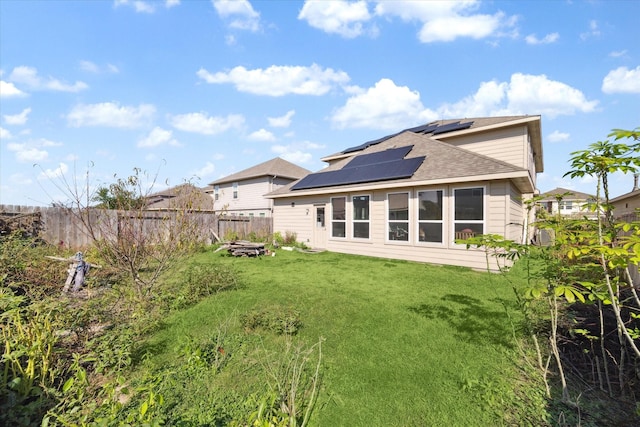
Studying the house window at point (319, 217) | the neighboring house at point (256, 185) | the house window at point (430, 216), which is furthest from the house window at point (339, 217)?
the neighboring house at point (256, 185)

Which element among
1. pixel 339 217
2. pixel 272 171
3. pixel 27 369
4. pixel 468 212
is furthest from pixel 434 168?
pixel 272 171

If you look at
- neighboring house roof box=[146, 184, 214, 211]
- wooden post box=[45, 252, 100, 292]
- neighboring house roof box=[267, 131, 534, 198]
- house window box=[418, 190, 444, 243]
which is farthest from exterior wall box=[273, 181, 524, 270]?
wooden post box=[45, 252, 100, 292]

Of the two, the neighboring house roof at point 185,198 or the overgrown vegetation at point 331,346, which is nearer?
the overgrown vegetation at point 331,346

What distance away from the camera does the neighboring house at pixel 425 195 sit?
871 centimetres

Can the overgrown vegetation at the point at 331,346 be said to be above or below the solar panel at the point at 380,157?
below

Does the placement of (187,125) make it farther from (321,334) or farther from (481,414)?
(481,414)

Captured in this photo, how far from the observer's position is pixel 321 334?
4.02 metres

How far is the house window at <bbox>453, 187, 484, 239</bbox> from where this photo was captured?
29.0ft

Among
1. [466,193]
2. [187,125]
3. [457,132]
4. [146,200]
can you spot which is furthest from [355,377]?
[187,125]

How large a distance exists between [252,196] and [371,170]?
1561cm

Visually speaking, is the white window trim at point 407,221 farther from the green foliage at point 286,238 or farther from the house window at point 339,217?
the green foliage at point 286,238

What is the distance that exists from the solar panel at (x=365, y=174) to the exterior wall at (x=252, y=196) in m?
9.30

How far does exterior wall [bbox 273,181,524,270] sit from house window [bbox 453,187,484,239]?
15cm

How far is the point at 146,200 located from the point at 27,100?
6.15 metres
